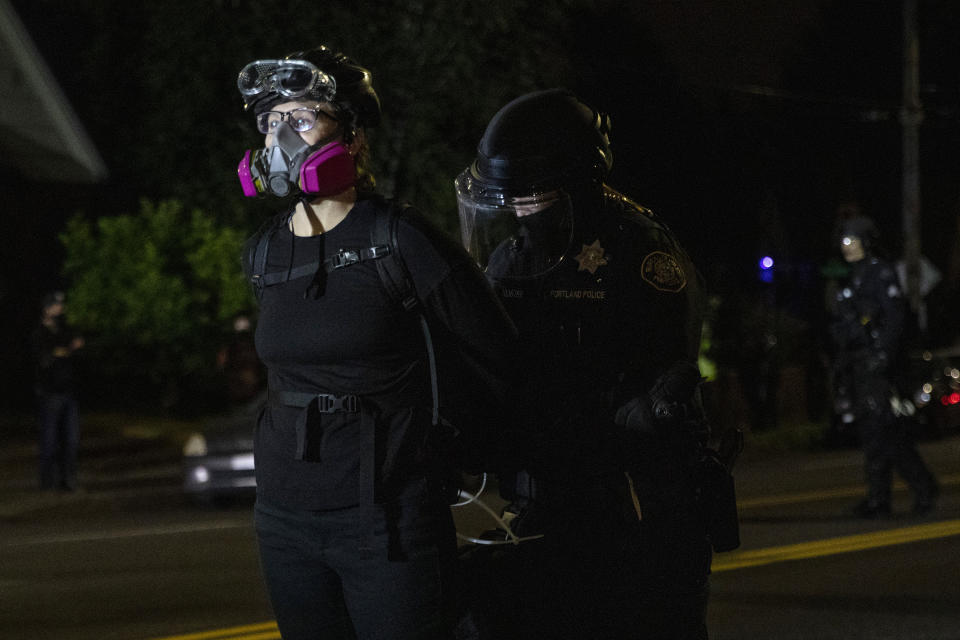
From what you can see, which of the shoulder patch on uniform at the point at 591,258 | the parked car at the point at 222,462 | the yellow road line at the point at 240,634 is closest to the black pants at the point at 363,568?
the shoulder patch on uniform at the point at 591,258

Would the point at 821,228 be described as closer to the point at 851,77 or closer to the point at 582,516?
the point at 851,77

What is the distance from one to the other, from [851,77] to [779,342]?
27.0 m

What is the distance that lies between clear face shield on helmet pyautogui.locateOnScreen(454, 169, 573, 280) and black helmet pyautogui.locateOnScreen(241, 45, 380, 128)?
554 millimetres

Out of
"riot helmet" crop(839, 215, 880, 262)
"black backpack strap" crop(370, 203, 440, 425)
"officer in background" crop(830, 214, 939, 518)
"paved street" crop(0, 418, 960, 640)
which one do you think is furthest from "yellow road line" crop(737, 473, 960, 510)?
"black backpack strap" crop(370, 203, 440, 425)

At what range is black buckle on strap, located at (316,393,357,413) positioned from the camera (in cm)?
276

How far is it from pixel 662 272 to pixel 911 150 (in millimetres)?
18551

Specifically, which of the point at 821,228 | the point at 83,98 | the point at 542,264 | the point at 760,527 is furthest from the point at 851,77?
the point at 542,264

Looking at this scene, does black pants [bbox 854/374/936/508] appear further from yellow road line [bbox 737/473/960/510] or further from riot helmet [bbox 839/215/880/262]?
yellow road line [bbox 737/473/960/510]

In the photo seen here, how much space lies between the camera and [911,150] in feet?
68.1

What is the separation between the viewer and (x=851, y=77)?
4403cm

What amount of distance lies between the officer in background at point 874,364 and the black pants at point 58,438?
24.6 feet

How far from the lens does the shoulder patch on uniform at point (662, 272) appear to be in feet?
10.9

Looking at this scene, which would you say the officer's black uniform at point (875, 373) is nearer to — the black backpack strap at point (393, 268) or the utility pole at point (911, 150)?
the black backpack strap at point (393, 268)

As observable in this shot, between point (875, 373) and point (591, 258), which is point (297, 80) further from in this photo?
point (875, 373)
